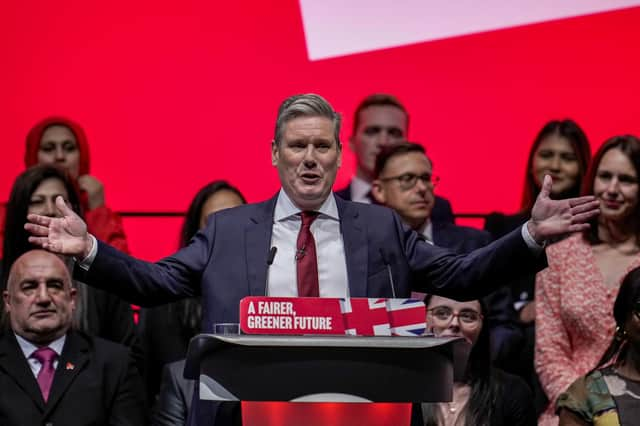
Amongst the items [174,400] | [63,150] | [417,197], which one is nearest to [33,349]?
[174,400]

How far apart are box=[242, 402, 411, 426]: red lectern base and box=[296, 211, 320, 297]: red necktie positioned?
464 mm

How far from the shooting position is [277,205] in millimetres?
2764

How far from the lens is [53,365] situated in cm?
365

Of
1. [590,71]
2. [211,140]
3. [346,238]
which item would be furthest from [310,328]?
[590,71]

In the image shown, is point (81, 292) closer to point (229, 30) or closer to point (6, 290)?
point (6, 290)

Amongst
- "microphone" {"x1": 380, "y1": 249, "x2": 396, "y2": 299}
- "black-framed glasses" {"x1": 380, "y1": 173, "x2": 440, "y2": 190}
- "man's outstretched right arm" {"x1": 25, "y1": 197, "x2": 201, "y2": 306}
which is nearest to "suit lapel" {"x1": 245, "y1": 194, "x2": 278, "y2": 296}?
"man's outstretched right arm" {"x1": 25, "y1": 197, "x2": 201, "y2": 306}

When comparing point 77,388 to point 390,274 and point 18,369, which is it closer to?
point 18,369

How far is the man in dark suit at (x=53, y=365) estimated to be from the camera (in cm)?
356

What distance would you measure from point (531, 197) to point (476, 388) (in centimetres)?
113

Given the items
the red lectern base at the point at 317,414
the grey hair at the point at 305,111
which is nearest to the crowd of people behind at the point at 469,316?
the grey hair at the point at 305,111

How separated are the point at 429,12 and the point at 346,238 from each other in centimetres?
290

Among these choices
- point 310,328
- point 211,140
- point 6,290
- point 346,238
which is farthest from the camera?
point 211,140

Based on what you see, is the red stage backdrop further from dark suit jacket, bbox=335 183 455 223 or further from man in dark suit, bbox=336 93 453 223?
dark suit jacket, bbox=335 183 455 223

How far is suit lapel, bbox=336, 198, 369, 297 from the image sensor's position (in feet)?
8.64
